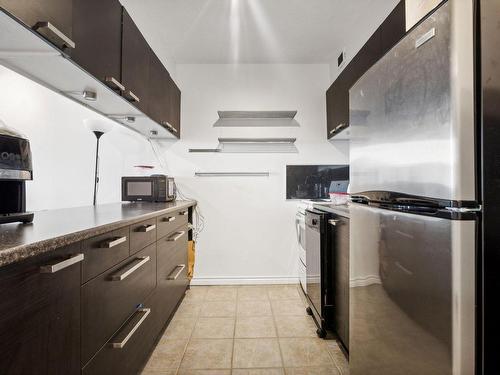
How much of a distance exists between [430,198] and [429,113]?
0.27 m

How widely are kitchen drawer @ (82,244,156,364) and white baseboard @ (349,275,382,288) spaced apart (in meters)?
1.11

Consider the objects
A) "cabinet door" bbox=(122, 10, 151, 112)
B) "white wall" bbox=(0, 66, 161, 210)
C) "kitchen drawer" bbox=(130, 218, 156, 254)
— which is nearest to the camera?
"kitchen drawer" bbox=(130, 218, 156, 254)

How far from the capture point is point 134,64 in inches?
70.0

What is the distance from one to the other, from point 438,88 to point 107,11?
5.55ft

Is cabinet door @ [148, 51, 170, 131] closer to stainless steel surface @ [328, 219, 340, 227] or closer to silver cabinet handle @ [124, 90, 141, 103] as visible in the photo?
silver cabinet handle @ [124, 90, 141, 103]

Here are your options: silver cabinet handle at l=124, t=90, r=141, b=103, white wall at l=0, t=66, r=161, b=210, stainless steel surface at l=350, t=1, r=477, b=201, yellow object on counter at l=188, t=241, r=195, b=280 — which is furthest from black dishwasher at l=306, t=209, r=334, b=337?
white wall at l=0, t=66, r=161, b=210

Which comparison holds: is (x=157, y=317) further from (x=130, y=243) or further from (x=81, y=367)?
(x=81, y=367)

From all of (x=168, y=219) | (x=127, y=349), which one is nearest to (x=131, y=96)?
(x=168, y=219)

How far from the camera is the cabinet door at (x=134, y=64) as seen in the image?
165 cm

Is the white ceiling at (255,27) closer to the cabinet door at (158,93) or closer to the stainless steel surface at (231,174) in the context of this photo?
the cabinet door at (158,93)

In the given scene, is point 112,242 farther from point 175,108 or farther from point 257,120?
point 257,120

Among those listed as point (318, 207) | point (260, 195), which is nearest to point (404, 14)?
point (318, 207)

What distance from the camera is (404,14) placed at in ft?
4.63

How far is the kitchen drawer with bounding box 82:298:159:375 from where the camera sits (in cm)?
100
